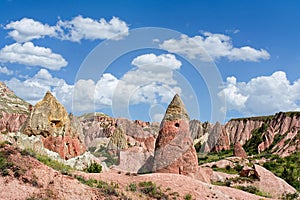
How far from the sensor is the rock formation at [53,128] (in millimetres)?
27141

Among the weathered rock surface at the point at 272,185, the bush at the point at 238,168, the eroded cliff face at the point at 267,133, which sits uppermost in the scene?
the eroded cliff face at the point at 267,133

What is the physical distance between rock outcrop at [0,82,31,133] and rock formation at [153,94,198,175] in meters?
64.5

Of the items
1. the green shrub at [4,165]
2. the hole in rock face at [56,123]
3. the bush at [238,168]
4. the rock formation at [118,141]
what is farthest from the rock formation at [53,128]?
the rock formation at [118,141]

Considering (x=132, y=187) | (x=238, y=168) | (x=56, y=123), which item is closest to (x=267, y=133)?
(x=238, y=168)

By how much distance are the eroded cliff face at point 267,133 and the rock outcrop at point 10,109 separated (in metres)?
40.1

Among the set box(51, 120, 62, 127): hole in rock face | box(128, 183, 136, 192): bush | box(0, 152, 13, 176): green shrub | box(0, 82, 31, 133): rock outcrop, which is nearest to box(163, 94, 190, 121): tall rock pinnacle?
box(128, 183, 136, 192): bush

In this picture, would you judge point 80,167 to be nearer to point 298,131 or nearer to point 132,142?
point 132,142

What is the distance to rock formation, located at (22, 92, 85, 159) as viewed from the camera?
1069 inches

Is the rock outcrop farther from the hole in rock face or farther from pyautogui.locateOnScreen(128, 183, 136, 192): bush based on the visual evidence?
pyautogui.locateOnScreen(128, 183, 136, 192): bush

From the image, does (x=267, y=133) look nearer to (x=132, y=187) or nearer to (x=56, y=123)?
(x=56, y=123)

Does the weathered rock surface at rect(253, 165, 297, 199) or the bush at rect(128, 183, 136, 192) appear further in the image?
the weathered rock surface at rect(253, 165, 297, 199)

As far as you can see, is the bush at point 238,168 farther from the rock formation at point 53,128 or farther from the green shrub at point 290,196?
the rock formation at point 53,128

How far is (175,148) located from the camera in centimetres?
2264

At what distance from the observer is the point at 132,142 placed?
176 ft
